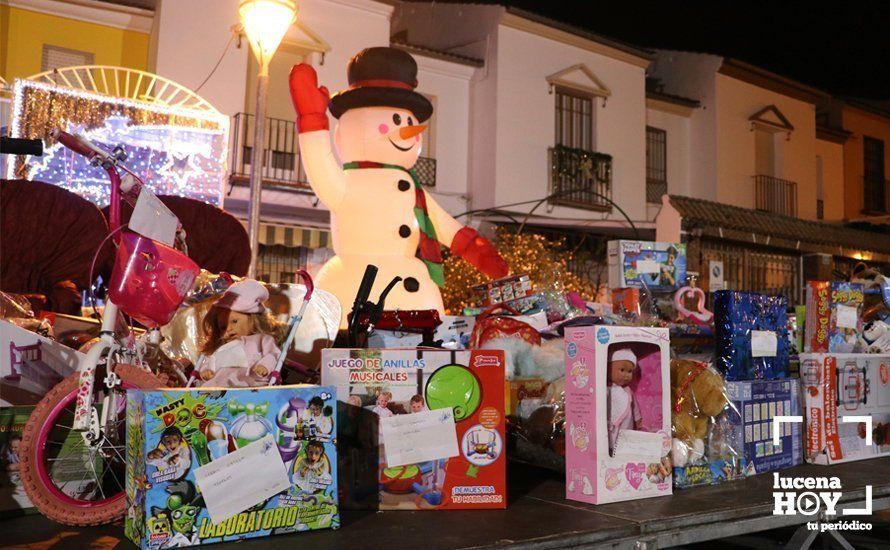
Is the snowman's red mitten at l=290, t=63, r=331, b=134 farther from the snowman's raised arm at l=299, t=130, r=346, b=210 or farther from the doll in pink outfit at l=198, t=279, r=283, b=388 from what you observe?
the doll in pink outfit at l=198, t=279, r=283, b=388

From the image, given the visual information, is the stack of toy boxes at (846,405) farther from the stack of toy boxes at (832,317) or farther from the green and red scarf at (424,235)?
the green and red scarf at (424,235)

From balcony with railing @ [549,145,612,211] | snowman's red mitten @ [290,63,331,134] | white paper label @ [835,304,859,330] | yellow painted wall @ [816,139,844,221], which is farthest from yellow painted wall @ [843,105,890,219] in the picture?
snowman's red mitten @ [290,63,331,134]

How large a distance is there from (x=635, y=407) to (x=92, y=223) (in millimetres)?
3135

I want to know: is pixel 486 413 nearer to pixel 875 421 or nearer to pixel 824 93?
pixel 875 421

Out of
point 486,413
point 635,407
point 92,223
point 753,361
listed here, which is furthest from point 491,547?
point 92,223

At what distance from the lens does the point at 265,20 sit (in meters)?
5.55

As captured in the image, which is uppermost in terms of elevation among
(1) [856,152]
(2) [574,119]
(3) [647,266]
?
(1) [856,152]

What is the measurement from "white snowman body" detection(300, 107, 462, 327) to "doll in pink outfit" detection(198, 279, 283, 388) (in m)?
1.39

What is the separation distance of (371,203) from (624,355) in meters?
2.24

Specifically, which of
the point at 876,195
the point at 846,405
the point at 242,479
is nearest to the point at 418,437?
the point at 242,479

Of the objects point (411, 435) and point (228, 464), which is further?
point (411, 435)

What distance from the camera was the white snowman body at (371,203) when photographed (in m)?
4.40

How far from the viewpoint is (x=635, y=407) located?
2635 mm

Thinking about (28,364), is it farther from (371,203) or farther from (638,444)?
(371,203)
